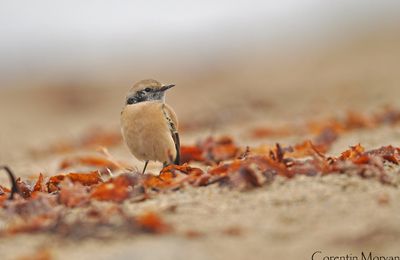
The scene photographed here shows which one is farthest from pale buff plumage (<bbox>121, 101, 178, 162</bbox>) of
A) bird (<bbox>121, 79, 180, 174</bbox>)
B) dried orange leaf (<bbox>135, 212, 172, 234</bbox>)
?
dried orange leaf (<bbox>135, 212, 172, 234</bbox>)

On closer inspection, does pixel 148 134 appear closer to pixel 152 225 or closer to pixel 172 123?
pixel 172 123

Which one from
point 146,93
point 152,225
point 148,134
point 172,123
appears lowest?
point 152,225

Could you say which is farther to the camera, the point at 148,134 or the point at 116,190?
the point at 148,134

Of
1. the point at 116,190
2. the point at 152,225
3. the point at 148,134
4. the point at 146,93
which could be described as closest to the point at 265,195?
the point at 152,225

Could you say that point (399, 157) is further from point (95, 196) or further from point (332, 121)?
point (332, 121)

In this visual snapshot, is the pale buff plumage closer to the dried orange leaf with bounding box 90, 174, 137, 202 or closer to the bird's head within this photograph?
the bird's head

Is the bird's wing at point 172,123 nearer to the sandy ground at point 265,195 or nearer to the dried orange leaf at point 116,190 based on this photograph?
the sandy ground at point 265,195

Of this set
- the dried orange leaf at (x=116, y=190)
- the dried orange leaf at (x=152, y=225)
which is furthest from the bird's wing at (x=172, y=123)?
the dried orange leaf at (x=152, y=225)

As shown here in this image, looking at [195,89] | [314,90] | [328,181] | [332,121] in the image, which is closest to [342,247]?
[328,181]
